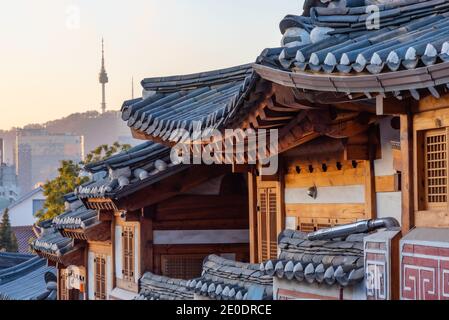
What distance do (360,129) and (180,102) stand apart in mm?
8477

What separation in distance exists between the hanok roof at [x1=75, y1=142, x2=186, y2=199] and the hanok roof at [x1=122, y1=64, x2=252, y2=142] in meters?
0.66

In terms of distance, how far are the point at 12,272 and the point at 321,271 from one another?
25304 mm

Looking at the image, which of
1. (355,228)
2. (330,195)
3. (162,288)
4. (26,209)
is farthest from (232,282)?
(26,209)

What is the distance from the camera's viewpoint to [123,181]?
21031mm

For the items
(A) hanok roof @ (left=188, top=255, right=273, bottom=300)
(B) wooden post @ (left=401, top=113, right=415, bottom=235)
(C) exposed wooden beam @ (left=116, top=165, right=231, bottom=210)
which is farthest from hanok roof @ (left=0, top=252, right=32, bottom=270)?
(B) wooden post @ (left=401, top=113, right=415, bottom=235)

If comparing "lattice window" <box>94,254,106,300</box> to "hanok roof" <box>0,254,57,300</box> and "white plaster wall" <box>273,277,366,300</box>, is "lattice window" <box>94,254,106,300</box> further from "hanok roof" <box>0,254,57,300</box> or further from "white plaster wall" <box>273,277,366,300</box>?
"white plaster wall" <box>273,277,366,300</box>

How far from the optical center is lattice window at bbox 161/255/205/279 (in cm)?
2175

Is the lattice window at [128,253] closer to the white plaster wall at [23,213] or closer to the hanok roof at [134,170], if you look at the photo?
the hanok roof at [134,170]

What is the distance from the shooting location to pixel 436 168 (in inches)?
420

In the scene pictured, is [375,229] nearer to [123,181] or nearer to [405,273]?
[405,273]

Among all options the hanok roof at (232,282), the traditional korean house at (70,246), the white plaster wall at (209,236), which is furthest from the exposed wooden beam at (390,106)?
the traditional korean house at (70,246)

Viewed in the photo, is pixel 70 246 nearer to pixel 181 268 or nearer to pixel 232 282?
pixel 181 268

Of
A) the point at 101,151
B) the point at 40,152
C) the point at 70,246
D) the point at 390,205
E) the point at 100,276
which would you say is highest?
the point at 40,152

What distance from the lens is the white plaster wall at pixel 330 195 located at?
14461 millimetres
